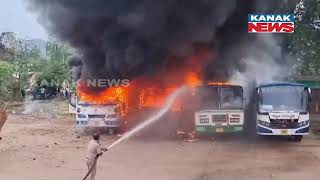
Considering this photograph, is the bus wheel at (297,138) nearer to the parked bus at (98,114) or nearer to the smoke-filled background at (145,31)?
the smoke-filled background at (145,31)

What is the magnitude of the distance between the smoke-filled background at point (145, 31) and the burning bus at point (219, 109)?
2.16 m

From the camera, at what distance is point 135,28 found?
20.5 meters

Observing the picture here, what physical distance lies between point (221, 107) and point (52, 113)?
56.4 ft

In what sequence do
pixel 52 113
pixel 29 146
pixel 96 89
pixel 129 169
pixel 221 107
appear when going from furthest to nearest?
pixel 52 113 < pixel 96 89 < pixel 221 107 < pixel 29 146 < pixel 129 169

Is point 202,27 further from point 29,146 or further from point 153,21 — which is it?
point 29,146

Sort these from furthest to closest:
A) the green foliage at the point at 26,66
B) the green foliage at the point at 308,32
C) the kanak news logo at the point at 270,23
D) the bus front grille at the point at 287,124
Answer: the green foliage at the point at 26,66
the green foliage at the point at 308,32
the kanak news logo at the point at 270,23
the bus front grille at the point at 287,124

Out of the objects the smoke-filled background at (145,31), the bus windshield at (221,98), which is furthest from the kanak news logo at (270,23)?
the bus windshield at (221,98)

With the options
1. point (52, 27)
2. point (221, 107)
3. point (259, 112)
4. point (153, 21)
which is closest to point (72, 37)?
point (52, 27)

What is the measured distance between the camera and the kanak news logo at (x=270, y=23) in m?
23.1

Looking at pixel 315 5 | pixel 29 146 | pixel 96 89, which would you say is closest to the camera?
pixel 29 146

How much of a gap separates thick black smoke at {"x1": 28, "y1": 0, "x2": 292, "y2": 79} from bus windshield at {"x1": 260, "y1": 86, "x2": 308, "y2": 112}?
136 inches

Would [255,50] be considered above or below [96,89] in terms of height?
above

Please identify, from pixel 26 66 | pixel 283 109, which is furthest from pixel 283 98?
pixel 26 66

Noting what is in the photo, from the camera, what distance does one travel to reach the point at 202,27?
67.7 ft
